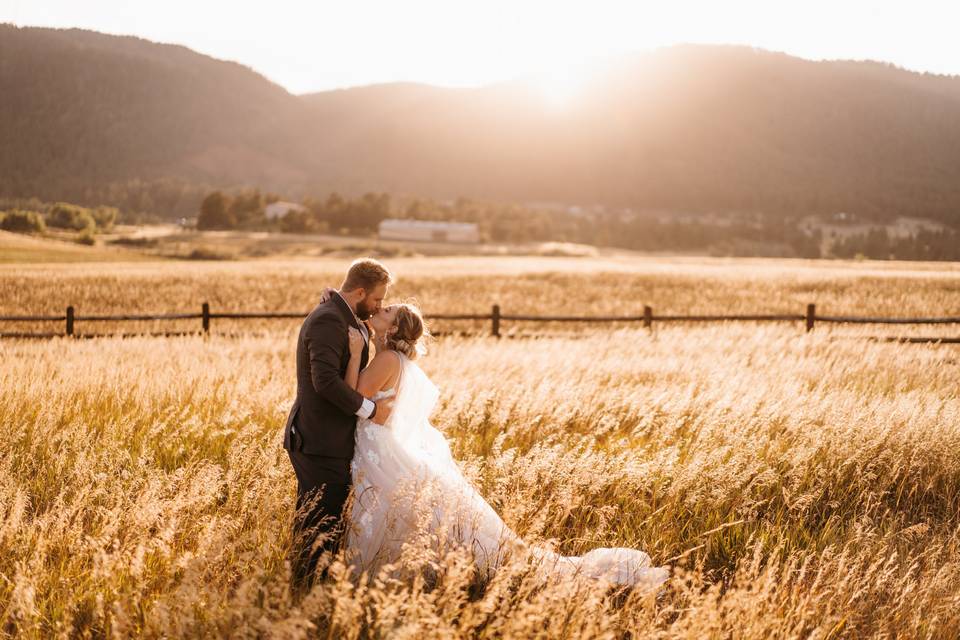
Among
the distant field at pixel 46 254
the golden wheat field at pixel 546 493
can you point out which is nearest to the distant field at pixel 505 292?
the golden wheat field at pixel 546 493

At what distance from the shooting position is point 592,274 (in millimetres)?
39000

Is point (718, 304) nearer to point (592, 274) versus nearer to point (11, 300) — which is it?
point (592, 274)

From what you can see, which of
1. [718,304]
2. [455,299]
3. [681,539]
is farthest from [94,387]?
[718,304]

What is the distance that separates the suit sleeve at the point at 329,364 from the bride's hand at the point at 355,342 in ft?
0.20

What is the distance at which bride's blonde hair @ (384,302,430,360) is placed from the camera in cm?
407

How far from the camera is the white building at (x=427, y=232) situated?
103 metres

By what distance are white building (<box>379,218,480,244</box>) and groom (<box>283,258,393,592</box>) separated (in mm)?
97663

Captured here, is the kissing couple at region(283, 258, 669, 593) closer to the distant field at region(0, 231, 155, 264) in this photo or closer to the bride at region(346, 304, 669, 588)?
the bride at region(346, 304, 669, 588)

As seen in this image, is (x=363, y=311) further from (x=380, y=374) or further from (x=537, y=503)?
(x=537, y=503)

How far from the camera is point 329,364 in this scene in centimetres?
382

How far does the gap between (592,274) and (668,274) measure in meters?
4.51

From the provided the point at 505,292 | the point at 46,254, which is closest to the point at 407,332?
the point at 505,292

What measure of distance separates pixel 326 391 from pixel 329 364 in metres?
0.15

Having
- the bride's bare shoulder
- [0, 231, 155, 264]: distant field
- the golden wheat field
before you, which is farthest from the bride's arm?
[0, 231, 155, 264]: distant field
